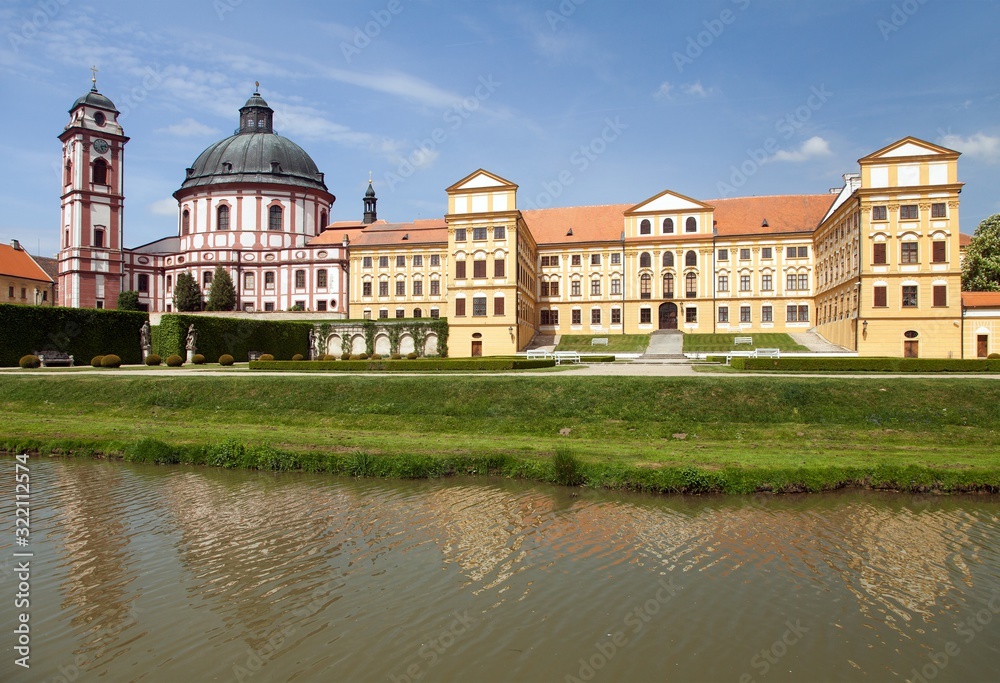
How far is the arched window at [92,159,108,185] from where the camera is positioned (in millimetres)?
67062

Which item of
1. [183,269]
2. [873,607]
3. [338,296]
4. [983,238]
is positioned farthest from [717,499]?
Answer: [183,269]

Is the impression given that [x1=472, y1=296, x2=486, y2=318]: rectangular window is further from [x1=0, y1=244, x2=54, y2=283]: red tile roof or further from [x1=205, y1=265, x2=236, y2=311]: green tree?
[x1=0, y1=244, x2=54, y2=283]: red tile roof

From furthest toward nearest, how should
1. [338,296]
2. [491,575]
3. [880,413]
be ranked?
1. [338,296]
2. [880,413]
3. [491,575]

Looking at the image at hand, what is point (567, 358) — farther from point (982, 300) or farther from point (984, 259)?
point (984, 259)

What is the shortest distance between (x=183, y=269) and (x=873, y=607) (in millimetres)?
73682

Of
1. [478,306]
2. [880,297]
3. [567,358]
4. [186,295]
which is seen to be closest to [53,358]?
[478,306]

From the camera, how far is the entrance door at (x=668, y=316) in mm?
57031

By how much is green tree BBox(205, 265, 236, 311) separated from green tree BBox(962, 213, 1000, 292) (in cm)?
6404

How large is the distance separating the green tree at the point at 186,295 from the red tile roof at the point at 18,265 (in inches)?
663

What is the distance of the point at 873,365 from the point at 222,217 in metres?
63.7

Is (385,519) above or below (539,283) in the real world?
below

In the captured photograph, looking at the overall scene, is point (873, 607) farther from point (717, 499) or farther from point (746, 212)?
point (746, 212)

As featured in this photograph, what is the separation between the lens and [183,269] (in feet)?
232

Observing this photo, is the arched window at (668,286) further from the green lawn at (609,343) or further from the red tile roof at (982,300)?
the red tile roof at (982,300)
